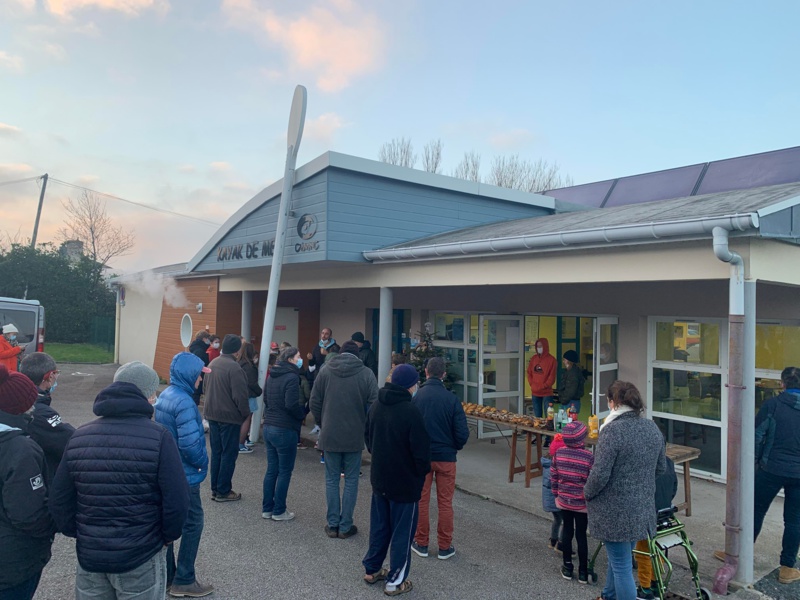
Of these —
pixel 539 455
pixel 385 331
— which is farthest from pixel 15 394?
pixel 539 455

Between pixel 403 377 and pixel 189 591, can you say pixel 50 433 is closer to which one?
pixel 189 591

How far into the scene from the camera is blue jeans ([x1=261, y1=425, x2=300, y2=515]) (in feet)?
17.9

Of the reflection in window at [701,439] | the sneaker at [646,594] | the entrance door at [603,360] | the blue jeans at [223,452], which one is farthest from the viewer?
the entrance door at [603,360]

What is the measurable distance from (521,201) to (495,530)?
657 cm

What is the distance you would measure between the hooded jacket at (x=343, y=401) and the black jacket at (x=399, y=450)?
2.35 ft

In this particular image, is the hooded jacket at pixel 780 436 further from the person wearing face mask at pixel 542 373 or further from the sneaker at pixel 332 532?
the person wearing face mask at pixel 542 373

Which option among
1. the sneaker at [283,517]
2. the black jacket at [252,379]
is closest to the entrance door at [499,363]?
the black jacket at [252,379]

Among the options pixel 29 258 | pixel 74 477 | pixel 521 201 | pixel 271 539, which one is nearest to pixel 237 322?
pixel 521 201

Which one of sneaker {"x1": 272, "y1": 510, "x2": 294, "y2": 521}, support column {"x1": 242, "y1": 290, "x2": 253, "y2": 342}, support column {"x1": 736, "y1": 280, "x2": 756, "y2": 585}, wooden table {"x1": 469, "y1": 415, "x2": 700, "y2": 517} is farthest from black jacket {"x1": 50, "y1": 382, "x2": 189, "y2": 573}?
support column {"x1": 242, "y1": 290, "x2": 253, "y2": 342}

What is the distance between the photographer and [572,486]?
4.25m

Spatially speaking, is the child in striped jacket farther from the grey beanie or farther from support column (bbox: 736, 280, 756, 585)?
the grey beanie

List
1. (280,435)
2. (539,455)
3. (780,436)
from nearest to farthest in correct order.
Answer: (780,436) → (280,435) → (539,455)

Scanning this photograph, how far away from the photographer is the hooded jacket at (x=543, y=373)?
840 cm

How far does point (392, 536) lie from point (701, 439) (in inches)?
196
